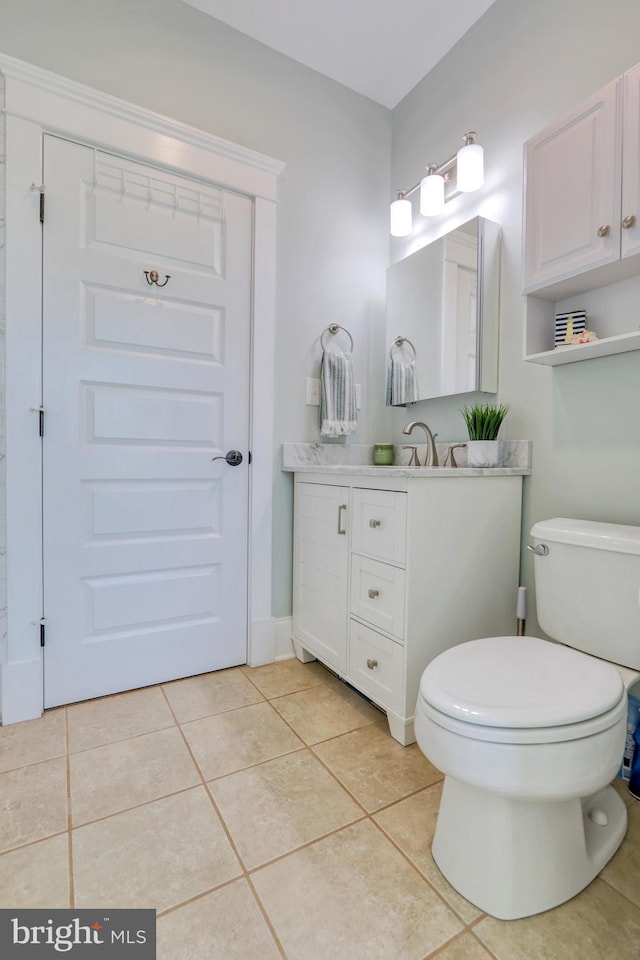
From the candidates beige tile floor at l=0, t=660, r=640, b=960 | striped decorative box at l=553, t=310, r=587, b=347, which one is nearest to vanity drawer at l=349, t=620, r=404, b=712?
beige tile floor at l=0, t=660, r=640, b=960

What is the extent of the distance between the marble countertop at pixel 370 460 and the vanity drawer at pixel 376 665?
532mm

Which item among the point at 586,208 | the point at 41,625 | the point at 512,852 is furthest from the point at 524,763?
the point at 41,625

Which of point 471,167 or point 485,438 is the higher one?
point 471,167

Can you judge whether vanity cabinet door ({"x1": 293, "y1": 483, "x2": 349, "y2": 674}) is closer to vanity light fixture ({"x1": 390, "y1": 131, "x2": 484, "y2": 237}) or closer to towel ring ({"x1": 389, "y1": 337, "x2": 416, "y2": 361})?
towel ring ({"x1": 389, "y1": 337, "x2": 416, "y2": 361})

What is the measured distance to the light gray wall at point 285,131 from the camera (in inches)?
64.3

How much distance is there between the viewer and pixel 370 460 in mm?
2320

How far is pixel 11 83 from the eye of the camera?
58.8 inches

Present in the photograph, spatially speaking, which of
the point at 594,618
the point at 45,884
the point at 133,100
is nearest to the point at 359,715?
the point at 594,618

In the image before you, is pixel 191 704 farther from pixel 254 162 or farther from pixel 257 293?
pixel 254 162

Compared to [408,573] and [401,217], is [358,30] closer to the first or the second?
[401,217]

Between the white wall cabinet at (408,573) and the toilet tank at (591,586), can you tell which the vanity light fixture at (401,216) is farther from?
the toilet tank at (591,586)

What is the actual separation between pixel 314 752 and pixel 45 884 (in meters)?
0.71

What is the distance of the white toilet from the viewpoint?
0.84 meters

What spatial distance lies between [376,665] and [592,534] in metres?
0.77
